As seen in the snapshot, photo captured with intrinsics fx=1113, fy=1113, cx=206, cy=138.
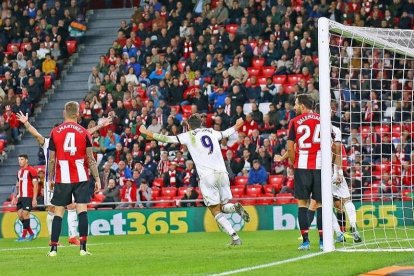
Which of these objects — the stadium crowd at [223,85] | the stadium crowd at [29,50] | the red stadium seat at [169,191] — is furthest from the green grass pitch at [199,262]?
the stadium crowd at [29,50]

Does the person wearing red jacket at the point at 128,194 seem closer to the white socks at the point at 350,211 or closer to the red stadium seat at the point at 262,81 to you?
the red stadium seat at the point at 262,81

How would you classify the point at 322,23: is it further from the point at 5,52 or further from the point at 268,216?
the point at 5,52

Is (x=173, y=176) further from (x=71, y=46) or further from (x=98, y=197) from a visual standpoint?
(x=71, y=46)

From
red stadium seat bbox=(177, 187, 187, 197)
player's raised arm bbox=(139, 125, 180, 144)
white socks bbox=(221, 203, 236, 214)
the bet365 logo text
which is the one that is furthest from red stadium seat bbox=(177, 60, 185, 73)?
player's raised arm bbox=(139, 125, 180, 144)

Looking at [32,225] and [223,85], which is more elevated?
[223,85]

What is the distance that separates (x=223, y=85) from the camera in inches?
1219

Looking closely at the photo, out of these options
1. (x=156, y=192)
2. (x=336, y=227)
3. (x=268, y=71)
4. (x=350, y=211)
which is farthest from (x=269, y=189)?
(x=336, y=227)

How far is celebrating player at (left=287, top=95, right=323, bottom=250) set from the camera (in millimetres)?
15430

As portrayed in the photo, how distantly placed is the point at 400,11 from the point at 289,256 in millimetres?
17816

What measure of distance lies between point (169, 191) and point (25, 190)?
16.3 ft

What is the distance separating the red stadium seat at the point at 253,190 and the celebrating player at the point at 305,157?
468 inches

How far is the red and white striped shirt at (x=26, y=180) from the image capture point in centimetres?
2444

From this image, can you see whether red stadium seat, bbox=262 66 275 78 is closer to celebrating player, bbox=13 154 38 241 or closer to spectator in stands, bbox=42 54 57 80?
spectator in stands, bbox=42 54 57 80

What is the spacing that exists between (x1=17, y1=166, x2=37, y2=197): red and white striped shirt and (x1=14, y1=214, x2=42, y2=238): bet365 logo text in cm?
295
